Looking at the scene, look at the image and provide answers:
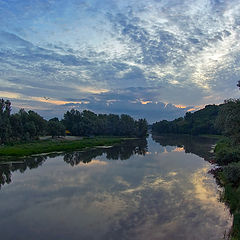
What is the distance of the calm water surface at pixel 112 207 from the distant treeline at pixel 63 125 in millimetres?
34506

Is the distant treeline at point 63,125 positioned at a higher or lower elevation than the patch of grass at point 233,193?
higher

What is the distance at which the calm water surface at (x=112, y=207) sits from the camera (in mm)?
14258

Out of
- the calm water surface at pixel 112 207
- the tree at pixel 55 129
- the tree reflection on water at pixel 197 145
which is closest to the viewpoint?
the calm water surface at pixel 112 207

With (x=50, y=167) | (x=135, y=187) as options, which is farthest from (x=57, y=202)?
(x=50, y=167)

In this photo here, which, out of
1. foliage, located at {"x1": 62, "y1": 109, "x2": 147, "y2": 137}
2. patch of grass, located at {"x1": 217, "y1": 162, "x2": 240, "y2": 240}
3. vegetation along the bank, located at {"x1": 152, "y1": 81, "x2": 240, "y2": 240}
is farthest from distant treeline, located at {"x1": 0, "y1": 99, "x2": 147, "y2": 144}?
patch of grass, located at {"x1": 217, "y1": 162, "x2": 240, "y2": 240}

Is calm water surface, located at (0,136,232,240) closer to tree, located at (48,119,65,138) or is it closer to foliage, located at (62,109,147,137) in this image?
tree, located at (48,119,65,138)

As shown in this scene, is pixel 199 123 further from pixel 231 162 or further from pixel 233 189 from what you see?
pixel 233 189

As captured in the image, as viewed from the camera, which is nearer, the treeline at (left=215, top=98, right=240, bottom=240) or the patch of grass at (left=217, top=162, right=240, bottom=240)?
the patch of grass at (left=217, top=162, right=240, bottom=240)

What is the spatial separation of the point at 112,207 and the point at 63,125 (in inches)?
2884

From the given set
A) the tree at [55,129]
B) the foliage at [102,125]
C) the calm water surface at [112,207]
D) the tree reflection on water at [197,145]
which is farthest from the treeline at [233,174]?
the foliage at [102,125]

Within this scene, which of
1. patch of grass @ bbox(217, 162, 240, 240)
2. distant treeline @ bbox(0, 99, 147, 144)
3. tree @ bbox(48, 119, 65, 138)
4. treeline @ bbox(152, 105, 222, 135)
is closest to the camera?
patch of grass @ bbox(217, 162, 240, 240)

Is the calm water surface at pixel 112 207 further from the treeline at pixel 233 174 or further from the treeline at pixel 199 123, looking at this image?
the treeline at pixel 199 123

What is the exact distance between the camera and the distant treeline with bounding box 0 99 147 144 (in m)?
62.2

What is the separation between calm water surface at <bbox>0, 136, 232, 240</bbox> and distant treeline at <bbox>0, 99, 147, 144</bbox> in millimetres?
34506
